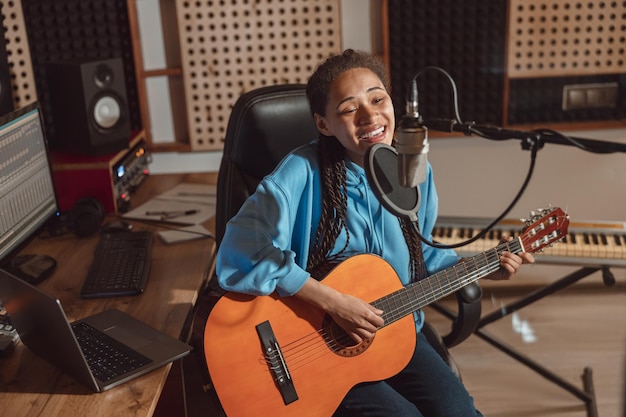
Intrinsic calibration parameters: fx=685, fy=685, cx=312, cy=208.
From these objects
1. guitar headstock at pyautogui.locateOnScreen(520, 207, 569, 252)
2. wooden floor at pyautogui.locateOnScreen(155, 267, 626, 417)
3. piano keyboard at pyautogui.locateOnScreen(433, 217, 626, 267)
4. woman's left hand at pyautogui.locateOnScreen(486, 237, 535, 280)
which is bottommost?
wooden floor at pyautogui.locateOnScreen(155, 267, 626, 417)

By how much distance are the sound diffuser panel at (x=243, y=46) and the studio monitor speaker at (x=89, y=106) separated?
14.9 inches

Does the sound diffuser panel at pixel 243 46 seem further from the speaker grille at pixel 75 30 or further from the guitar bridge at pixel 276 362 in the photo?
the guitar bridge at pixel 276 362

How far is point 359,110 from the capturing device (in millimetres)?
1592

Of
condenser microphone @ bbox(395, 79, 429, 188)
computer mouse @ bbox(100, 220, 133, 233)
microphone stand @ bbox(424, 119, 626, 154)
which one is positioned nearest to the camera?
condenser microphone @ bbox(395, 79, 429, 188)

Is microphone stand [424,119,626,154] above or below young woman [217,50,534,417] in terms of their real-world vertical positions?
above

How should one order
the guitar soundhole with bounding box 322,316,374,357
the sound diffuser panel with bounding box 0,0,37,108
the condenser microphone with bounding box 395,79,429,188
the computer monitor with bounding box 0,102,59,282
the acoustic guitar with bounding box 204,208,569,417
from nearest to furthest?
the condenser microphone with bounding box 395,79,429,188 → the acoustic guitar with bounding box 204,208,569,417 → the guitar soundhole with bounding box 322,316,374,357 → the computer monitor with bounding box 0,102,59,282 → the sound diffuser panel with bounding box 0,0,37,108

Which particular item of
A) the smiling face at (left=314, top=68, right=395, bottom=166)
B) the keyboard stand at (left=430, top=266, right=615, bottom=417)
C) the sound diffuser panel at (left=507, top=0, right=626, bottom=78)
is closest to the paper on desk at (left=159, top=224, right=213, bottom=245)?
the smiling face at (left=314, top=68, right=395, bottom=166)

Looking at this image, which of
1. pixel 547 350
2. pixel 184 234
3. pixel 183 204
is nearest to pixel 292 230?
pixel 184 234

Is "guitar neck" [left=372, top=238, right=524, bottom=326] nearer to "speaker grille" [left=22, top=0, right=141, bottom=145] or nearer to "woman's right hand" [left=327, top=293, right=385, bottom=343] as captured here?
"woman's right hand" [left=327, top=293, right=385, bottom=343]

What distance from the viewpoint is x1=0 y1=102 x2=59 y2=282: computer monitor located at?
183 centimetres

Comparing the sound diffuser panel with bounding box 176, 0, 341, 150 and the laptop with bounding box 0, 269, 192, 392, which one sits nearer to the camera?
the laptop with bounding box 0, 269, 192, 392

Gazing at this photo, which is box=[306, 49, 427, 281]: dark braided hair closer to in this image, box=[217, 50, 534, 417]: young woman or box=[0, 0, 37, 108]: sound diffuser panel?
box=[217, 50, 534, 417]: young woman

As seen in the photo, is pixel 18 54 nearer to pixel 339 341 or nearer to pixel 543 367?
pixel 339 341

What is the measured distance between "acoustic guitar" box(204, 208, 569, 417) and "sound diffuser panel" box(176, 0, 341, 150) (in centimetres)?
141
